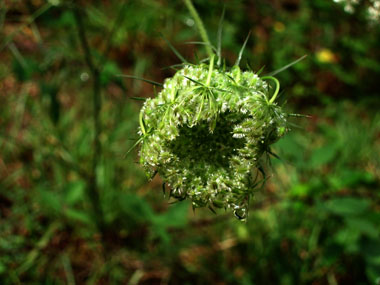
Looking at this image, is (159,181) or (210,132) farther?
(159,181)

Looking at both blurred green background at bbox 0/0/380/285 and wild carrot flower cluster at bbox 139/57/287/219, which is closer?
wild carrot flower cluster at bbox 139/57/287/219

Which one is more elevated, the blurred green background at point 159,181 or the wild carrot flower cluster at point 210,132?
the wild carrot flower cluster at point 210,132

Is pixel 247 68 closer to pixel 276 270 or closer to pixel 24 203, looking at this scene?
pixel 276 270

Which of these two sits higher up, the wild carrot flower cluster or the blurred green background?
the wild carrot flower cluster

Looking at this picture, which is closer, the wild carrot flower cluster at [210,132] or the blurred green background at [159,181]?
the wild carrot flower cluster at [210,132]

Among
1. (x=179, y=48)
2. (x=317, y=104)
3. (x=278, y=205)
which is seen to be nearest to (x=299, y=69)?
(x=317, y=104)
